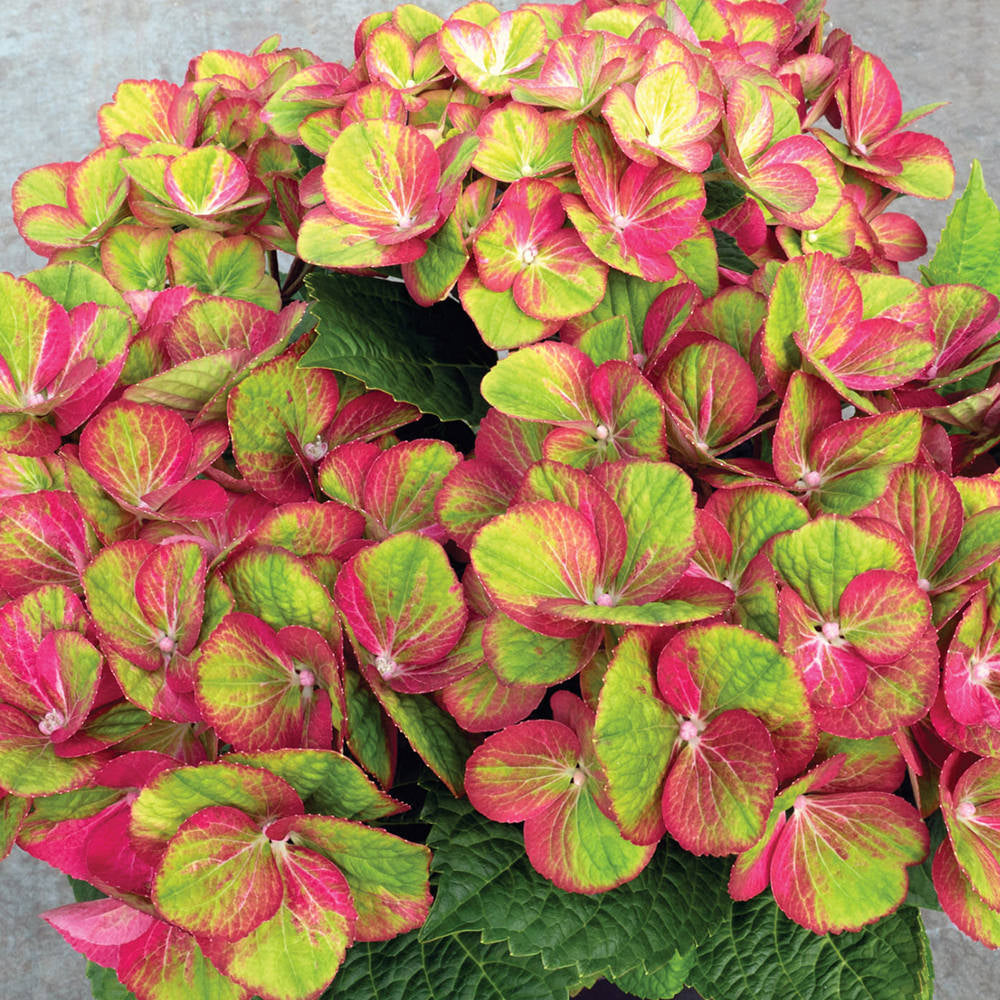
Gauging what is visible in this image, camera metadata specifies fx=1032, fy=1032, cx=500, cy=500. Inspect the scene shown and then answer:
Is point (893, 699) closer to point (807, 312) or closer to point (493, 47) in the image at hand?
point (807, 312)

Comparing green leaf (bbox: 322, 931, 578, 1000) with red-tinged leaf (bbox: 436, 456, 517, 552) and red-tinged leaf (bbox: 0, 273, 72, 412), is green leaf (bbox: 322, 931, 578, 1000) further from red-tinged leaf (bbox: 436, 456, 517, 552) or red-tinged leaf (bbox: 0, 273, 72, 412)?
red-tinged leaf (bbox: 0, 273, 72, 412)

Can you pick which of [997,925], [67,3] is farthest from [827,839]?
[67,3]

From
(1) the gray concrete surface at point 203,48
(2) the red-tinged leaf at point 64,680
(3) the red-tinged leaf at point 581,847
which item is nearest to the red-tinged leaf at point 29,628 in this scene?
(2) the red-tinged leaf at point 64,680

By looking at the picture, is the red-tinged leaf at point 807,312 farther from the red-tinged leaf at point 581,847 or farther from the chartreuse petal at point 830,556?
the red-tinged leaf at point 581,847

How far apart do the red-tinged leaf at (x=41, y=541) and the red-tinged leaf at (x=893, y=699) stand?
0.34 meters

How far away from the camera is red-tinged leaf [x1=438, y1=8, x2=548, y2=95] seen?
1.96 ft

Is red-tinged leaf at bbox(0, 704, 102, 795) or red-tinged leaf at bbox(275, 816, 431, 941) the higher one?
red-tinged leaf at bbox(0, 704, 102, 795)

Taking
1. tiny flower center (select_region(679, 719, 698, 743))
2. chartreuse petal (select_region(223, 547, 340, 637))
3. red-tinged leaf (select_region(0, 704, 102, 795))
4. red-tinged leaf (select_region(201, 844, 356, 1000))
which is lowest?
red-tinged leaf (select_region(201, 844, 356, 1000))

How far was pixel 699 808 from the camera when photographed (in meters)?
0.38

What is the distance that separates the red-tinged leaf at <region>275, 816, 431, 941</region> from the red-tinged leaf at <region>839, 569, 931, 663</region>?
0.19m

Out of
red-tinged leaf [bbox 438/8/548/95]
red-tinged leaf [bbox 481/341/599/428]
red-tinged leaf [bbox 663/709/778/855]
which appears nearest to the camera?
red-tinged leaf [bbox 663/709/778/855]

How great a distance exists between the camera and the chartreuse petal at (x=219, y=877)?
14.8 inches

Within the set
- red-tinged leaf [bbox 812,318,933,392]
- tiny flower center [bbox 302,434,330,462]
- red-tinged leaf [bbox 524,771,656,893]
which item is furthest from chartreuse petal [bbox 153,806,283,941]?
red-tinged leaf [bbox 812,318,933,392]

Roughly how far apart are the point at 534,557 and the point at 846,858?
0.19 m
